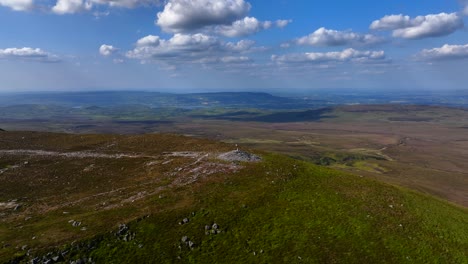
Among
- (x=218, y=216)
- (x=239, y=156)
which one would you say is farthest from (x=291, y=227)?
(x=239, y=156)

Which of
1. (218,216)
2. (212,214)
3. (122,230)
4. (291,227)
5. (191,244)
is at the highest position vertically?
→ (212,214)

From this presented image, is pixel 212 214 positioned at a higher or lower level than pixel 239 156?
lower

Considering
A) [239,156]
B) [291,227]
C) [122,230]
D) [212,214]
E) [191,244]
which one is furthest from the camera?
[239,156]

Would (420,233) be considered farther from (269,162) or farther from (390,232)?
(269,162)

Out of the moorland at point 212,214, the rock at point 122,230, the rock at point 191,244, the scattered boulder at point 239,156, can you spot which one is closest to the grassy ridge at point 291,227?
the moorland at point 212,214

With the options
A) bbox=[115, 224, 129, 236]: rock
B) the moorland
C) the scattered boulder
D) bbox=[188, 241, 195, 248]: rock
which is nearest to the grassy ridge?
the moorland

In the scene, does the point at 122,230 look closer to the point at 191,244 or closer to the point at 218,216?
the point at 191,244
